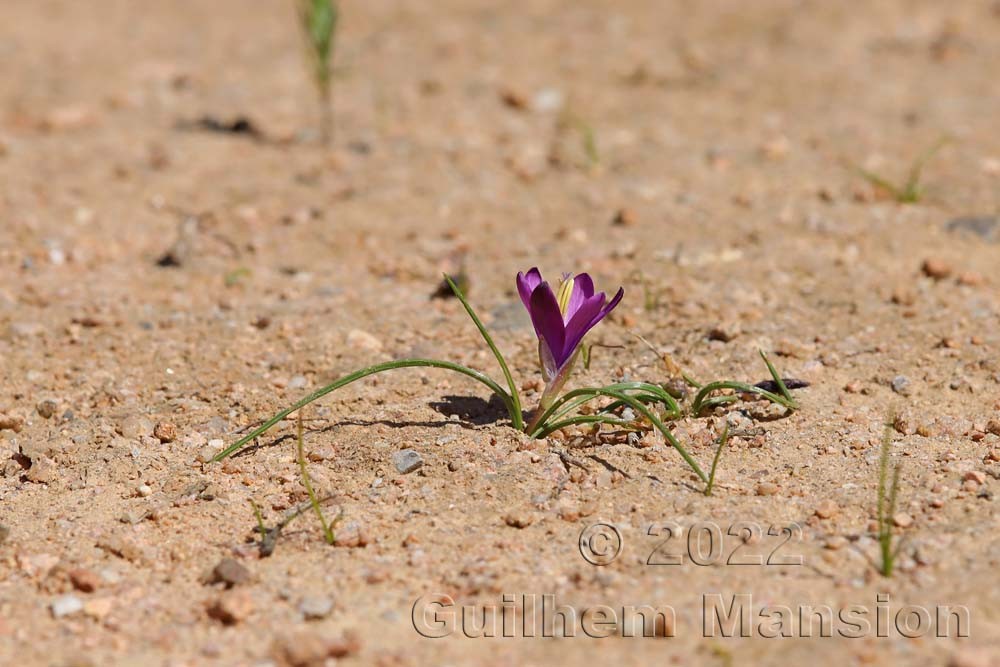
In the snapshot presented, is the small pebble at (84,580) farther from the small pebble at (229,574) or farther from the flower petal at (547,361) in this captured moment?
A: the flower petal at (547,361)

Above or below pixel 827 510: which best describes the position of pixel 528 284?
above

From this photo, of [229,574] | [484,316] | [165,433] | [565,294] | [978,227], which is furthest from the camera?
[978,227]

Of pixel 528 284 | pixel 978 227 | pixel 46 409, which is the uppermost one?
pixel 978 227

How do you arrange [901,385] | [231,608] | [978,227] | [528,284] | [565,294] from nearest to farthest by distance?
[231,608]
[565,294]
[528,284]
[901,385]
[978,227]

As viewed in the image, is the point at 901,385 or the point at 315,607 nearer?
the point at 315,607

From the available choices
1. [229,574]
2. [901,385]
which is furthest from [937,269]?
[229,574]

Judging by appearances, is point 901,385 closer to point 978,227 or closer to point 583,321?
point 583,321
